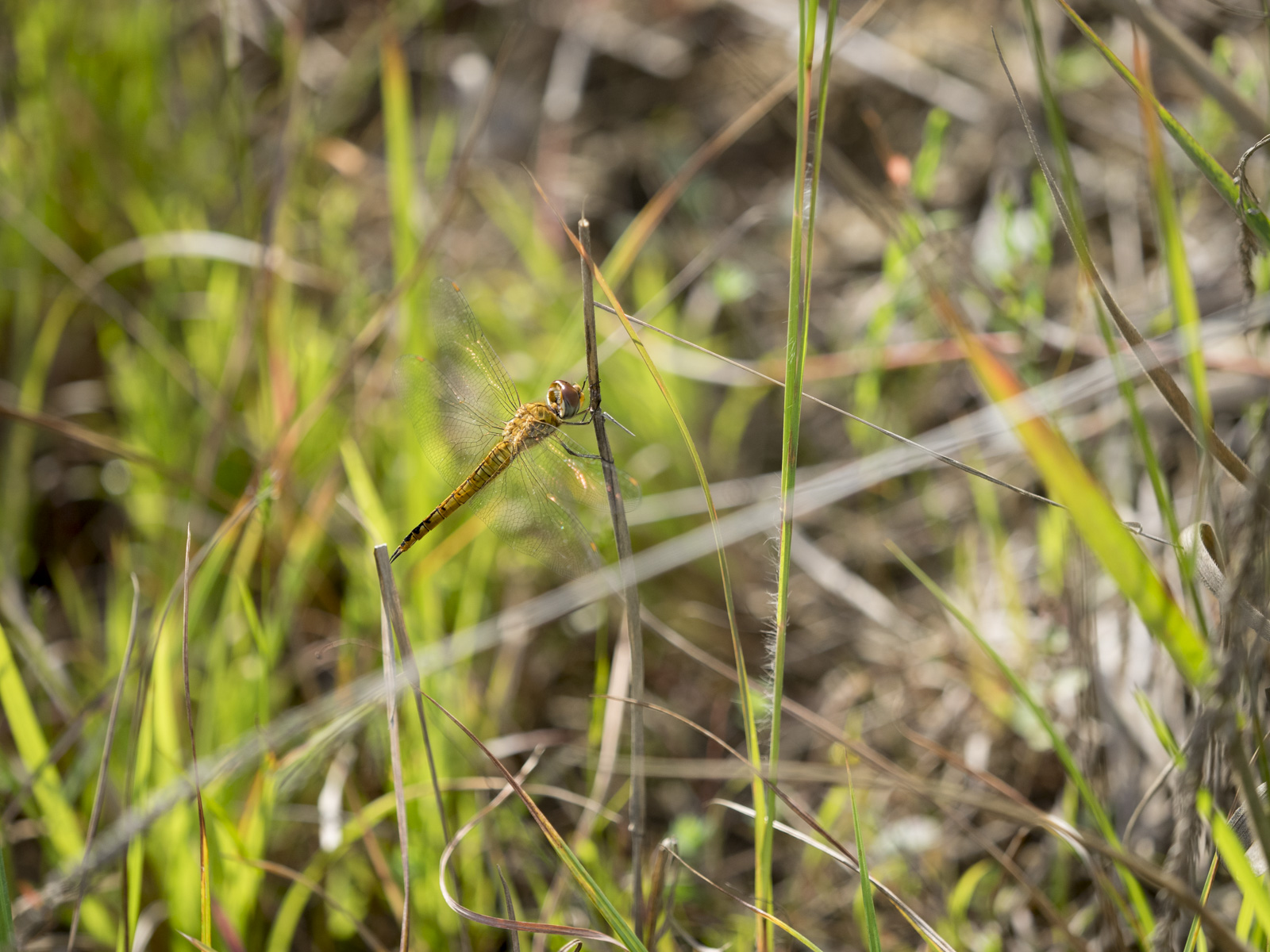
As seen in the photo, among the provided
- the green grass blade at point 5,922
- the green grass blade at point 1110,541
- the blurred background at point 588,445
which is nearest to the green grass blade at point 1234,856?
the blurred background at point 588,445

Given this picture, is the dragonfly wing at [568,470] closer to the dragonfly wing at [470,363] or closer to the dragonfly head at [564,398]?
the dragonfly head at [564,398]

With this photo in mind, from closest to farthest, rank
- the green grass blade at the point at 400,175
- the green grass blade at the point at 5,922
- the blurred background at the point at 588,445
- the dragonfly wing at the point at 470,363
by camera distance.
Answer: the green grass blade at the point at 5,922, the blurred background at the point at 588,445, the dragonfly wing at the point at 470,363, the green grass blade at the point at 400,175

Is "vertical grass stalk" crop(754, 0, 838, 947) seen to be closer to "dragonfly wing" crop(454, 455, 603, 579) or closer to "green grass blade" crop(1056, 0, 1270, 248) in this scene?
"green grass blade" crop(1056, 0, 1270, 248)

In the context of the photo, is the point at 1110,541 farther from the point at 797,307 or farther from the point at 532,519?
the point at 532,519

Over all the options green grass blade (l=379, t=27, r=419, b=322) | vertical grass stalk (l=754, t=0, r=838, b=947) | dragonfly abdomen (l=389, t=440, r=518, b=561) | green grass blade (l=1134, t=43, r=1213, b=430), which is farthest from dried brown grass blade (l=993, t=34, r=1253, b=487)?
green grass blade (l=379, t=27, r=419, b=322)

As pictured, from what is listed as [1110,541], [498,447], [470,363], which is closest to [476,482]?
[498,447]

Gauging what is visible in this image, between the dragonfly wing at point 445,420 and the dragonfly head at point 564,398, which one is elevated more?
the dragonfly head at point 564,398
